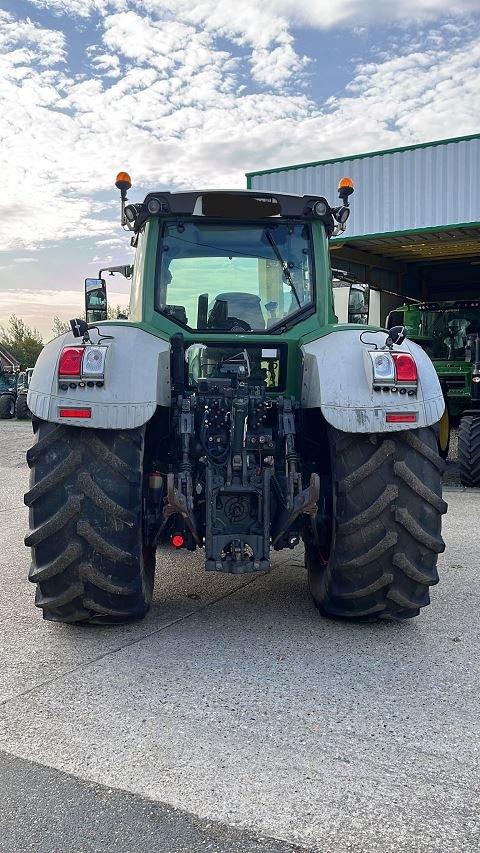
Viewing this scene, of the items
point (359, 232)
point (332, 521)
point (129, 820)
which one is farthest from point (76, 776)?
point (359, 232)

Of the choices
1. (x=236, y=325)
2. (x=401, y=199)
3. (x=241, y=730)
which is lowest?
(x=241, y=730)

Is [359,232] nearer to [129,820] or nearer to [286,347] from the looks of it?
[286,347]

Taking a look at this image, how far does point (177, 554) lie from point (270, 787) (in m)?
3.49

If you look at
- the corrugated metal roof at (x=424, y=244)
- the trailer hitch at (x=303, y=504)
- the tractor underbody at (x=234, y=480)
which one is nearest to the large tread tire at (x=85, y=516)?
the tractor underbody at (x=234, y=480)

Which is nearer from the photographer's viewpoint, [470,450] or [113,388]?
[113,388]

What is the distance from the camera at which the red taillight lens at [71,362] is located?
12.6ft

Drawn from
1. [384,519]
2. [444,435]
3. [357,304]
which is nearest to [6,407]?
[444,435]

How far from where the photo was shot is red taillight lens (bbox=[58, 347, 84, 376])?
3.84 m

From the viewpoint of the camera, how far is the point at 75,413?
380 centimetres

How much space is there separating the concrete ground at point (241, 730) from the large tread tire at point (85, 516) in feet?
0.94

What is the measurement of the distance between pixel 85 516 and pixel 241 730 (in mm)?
1364

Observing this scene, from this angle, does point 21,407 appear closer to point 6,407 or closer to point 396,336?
point 6,407

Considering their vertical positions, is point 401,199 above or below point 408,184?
below

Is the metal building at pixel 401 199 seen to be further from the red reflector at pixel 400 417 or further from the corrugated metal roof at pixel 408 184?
the red reflector at pixel 400 417
